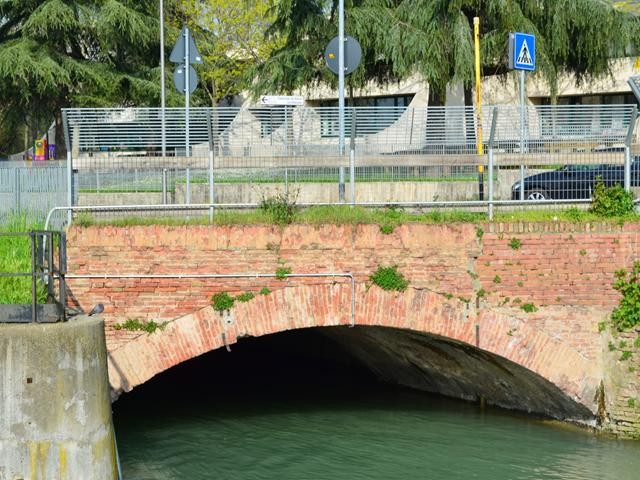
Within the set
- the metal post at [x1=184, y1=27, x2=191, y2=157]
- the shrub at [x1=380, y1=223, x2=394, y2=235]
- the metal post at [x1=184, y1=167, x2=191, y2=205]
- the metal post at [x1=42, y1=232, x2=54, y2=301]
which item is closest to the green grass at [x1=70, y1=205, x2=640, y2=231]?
the shrub at [x1=380, y1=223, x2=394, y2=235]

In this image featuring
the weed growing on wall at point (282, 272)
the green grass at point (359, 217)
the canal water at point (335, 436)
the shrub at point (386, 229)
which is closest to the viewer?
the weed growing on wall at point (282, 272)

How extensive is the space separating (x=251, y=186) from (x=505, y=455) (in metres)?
5.03

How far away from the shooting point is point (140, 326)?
13172 mm

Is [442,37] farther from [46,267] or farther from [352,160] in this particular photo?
[46,267]

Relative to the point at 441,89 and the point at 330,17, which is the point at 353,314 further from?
the point at 330,17

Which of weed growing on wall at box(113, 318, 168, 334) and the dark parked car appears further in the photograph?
the dark parked car

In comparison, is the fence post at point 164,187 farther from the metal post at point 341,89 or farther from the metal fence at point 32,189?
the metal post at point 341,89

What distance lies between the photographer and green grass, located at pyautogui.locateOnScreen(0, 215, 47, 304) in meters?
12.5

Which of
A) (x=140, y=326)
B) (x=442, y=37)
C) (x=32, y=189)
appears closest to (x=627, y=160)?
(x=140, y=326)

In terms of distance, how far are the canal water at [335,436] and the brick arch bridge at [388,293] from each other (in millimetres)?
968

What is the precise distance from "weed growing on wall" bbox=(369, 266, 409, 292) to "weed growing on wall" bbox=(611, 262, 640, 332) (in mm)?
2768

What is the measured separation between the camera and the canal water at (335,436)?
45.8ft

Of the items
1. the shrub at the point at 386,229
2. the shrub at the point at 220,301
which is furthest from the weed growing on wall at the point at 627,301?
the shrub at the point at 220,301

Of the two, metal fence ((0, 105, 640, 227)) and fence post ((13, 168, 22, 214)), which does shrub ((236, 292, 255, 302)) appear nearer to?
metal fence ((0, 105, 640, 227))
